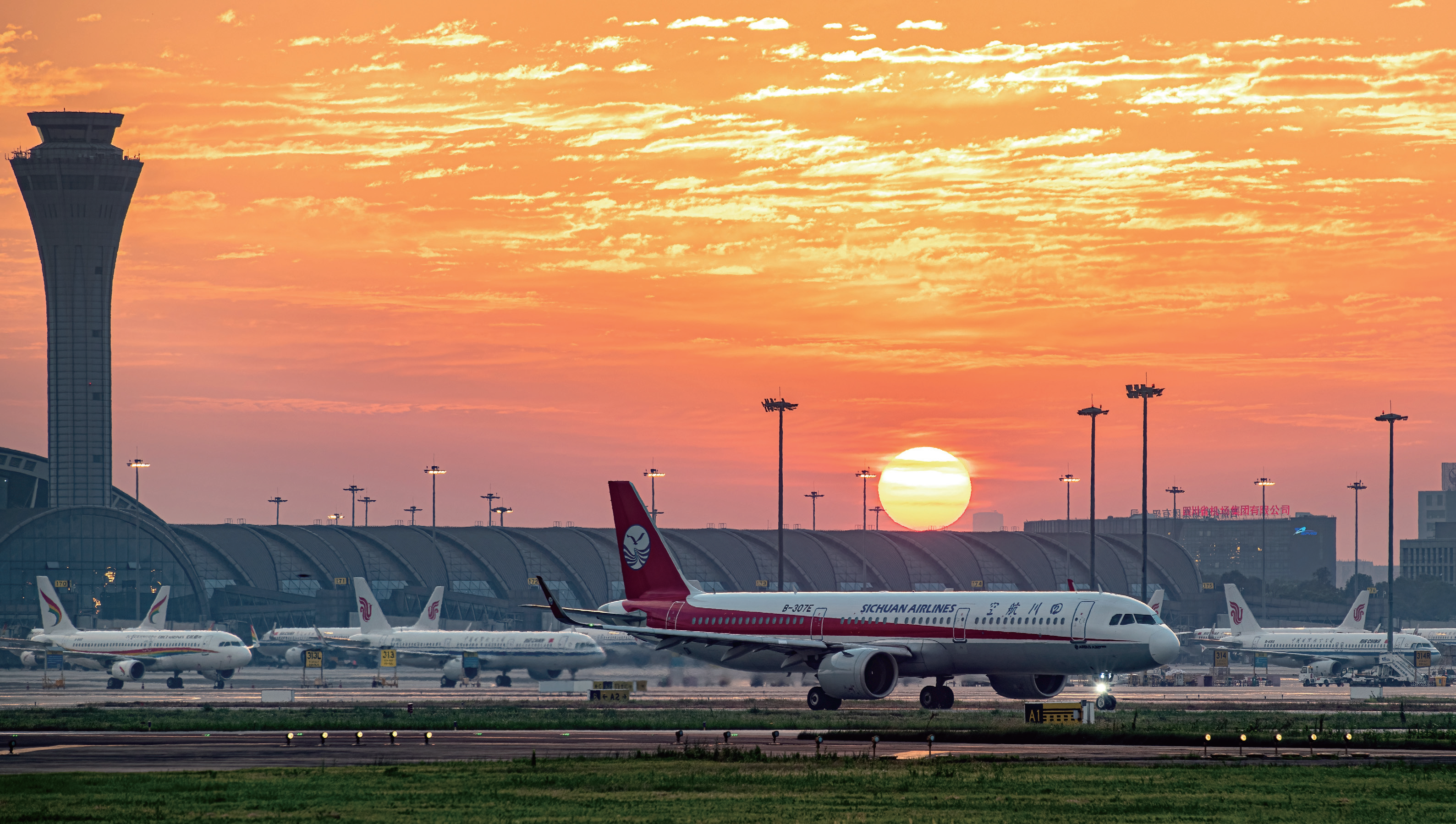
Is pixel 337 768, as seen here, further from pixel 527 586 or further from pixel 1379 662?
pixel 527 586

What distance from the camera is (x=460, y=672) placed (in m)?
115

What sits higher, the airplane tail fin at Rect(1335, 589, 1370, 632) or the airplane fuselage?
the airplane fuselage

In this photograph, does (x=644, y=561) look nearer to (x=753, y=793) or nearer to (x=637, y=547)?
(x=637, y=547)

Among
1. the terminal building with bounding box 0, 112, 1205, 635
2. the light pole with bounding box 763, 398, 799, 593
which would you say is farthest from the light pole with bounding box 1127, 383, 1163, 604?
the terminal building with bounding box 0, 112, 1205, 635

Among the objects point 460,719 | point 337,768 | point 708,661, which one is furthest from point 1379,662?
point 337,768

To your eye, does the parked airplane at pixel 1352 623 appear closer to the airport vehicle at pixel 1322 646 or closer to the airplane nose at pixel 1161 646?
the airport vehicle at pixel 1322 646

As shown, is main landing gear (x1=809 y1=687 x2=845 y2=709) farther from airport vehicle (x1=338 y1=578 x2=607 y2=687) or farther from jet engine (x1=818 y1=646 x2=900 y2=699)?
airport vehicle (x1=338 y1=578 x2=607 y2=687)

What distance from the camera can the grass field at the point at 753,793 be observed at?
29516 mm

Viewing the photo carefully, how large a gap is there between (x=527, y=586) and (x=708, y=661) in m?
115

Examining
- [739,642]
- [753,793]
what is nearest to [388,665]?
[739,642]

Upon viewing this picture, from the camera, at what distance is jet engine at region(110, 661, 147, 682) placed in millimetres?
113062

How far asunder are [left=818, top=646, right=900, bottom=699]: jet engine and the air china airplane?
47mm

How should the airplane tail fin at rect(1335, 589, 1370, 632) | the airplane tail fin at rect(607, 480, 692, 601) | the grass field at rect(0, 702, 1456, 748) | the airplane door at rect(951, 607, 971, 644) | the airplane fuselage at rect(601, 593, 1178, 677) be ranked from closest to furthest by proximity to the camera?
the grass field at rect(0, 702, 1456, 748) → the airplane fuselage at rect(601, 593, 1178, 677) → the airplane door at rect(951, 607, 971, 644) → the airplane tail fin at rect(607, 480, 692, 601) → the airplane tail fin at rect(1335, 589, 1370, 632)

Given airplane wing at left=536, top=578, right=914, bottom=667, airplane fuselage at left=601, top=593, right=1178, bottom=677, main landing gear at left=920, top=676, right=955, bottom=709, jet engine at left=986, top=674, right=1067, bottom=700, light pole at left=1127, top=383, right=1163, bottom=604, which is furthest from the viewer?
light pole at left=1127, top=383, right=1163, bottom=604
